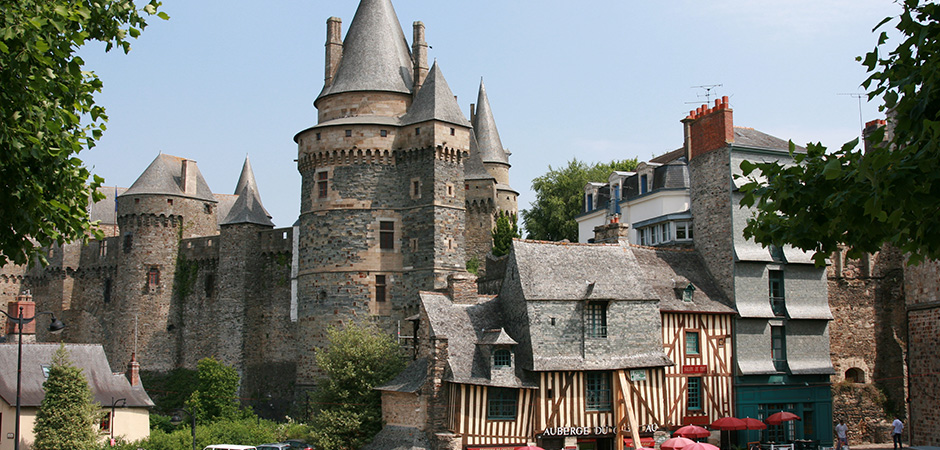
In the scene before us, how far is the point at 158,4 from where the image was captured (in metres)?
12.0

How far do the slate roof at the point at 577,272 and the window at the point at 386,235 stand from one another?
→ 9112 mm

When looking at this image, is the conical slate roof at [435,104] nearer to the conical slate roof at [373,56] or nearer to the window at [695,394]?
the conical slate roof at [373,56]

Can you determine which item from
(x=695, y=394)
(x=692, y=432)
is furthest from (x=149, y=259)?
(x=692, y=432)

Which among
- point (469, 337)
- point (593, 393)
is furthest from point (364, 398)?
point (593, 393)

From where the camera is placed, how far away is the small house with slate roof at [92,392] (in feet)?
107

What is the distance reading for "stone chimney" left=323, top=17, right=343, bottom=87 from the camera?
122 feet

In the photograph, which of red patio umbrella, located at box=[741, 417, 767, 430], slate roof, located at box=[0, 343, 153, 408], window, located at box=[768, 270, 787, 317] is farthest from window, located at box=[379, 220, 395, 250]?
red patio umbrella, located at box=[741, 417, 767, 430]

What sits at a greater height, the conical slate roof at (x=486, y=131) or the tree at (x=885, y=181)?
the conical slate roof at (x=486, y=131)

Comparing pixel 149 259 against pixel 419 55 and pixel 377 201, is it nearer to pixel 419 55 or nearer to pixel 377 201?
pixel 377 201

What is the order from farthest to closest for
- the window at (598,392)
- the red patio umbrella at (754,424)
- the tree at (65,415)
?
1. the tree at (65,415)
2. the window at (598,392)
3. the red patio umbrella at (754,424)

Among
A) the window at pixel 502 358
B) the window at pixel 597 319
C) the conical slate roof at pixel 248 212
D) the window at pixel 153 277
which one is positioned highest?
the conical slate roof at pixel 248 212

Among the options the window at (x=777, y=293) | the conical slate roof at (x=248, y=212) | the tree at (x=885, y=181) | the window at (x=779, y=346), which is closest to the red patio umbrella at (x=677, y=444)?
the window at (x=779, y=346)

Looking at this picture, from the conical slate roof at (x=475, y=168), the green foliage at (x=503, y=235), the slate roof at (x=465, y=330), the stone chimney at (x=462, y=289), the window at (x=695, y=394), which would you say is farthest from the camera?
the conical slate roof at (x=475, y=168)

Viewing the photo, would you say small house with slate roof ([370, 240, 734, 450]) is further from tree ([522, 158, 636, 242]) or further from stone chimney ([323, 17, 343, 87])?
tree ([522, 158, 636, 242])
